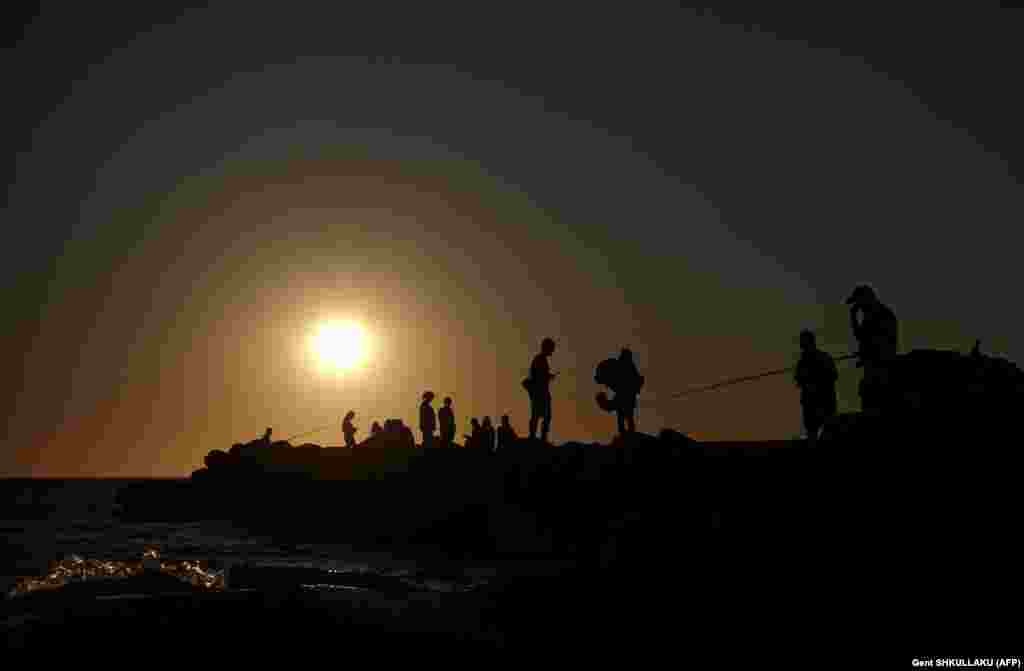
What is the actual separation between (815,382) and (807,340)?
79cm

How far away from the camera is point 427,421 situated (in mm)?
24922

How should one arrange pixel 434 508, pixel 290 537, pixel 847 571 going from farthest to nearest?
1. pixel 290 537
2. pixel 434 508
3. pixel 847 571

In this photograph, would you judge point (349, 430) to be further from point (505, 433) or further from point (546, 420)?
point (546, 420)

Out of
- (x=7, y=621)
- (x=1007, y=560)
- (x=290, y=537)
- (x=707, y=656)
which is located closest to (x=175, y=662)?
(x=7, y=621)

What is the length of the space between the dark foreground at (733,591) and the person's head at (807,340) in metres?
2.21

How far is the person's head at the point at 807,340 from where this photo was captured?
13227 millimetres

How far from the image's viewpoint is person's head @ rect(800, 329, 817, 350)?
1323 cm

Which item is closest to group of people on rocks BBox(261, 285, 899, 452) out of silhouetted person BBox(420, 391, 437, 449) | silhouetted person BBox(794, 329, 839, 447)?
silhouetted person BBox(794, 329, 839, 447)

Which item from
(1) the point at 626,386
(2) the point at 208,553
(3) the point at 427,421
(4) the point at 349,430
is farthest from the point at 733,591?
(4) the point at 349,430

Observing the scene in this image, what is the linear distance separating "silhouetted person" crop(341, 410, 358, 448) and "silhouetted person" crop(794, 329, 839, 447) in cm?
2166

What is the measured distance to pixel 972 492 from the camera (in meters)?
7.82

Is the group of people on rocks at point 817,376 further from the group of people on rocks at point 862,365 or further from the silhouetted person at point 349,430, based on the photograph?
the silhouetted person at point 349,430

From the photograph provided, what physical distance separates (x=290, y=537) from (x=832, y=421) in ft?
70.7

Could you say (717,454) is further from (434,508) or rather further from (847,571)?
(434,508)
